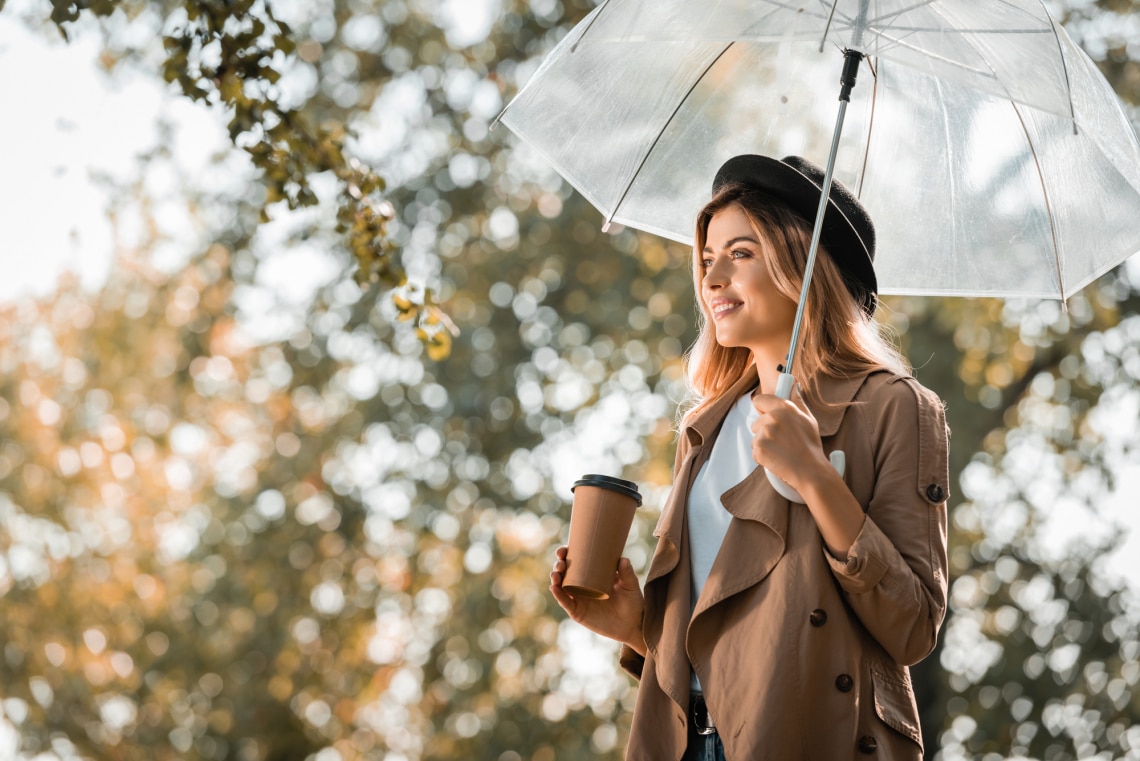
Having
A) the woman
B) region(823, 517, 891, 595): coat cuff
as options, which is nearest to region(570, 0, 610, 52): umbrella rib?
the woman

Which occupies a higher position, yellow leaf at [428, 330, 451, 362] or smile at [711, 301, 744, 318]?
smile at [711, 301, 744, 318]

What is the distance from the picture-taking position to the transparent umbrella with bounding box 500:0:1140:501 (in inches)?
101

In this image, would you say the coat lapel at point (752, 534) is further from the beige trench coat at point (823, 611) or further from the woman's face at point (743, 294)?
the woman's face at point (743, 294)

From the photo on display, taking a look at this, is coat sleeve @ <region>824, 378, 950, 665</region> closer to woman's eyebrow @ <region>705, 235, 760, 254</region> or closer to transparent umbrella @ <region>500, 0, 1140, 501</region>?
transparent umbrella @ <region>500, 0, 1140, 501</region>

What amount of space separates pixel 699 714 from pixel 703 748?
0.20ft

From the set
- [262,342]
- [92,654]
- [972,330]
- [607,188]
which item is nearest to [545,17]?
[262,342]

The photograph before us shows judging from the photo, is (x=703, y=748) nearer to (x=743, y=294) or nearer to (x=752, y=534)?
(x=752, y=534)

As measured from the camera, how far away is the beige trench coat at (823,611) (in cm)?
222

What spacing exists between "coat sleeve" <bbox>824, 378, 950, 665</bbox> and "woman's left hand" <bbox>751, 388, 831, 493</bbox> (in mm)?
135

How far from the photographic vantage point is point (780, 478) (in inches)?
90.7

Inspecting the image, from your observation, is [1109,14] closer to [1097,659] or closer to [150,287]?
[1097,659]

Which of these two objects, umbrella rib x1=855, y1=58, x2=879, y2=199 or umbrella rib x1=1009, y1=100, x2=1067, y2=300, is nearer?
umbrella rib x1=1009, y1=100, x2=1067, y2=300

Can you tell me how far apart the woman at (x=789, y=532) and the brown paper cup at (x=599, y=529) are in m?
0.07

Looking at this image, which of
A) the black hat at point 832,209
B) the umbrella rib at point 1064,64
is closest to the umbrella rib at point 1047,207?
the umbrella rib at point 1064,64
